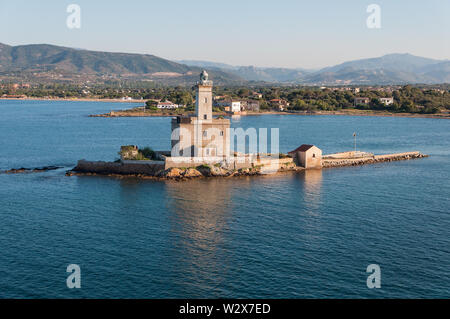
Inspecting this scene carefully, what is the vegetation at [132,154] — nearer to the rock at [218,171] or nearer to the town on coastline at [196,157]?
the town on coastline at [196,157]

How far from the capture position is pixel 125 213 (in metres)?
27.4

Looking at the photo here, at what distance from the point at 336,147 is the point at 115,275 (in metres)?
41.7

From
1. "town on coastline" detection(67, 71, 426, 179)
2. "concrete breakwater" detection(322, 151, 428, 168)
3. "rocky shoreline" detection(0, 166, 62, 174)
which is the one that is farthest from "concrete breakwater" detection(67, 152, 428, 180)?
"concrete breakwater" detection(322, 151, 428, 168)

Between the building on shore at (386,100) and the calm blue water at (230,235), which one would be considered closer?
the calm blue water at (230,235)

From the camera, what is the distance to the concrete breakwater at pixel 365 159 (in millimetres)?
42875

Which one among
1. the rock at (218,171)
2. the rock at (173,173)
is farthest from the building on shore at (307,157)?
the rock at (173,173)

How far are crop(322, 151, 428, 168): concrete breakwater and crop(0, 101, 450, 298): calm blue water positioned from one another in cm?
125

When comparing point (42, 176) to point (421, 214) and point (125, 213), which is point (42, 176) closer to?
point (125, 213)

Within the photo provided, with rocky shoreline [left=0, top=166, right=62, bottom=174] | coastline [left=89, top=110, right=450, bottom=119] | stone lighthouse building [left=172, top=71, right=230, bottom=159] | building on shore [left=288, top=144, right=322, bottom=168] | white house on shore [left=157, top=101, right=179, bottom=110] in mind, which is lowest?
rocky shoreline [left=0, top=166, right=62, bottom=174]

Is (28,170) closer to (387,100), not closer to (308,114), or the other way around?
(308,114)

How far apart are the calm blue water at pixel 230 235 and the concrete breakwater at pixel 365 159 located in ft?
4.12

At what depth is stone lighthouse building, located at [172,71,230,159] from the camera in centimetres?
3716

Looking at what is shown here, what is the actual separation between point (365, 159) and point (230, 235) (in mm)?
25605

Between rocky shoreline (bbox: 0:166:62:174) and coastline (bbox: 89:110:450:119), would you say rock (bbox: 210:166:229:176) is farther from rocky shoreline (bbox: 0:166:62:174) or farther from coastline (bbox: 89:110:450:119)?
coastline (bbox: 89:110:450:119)
